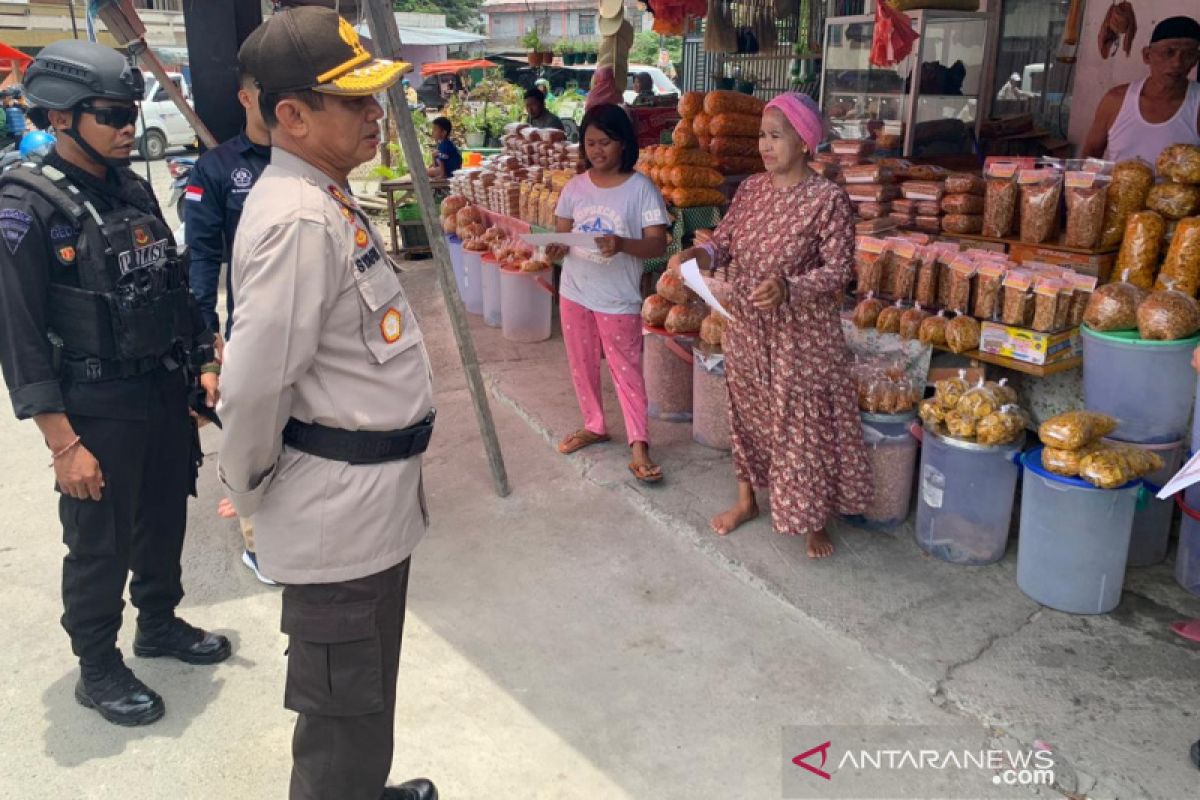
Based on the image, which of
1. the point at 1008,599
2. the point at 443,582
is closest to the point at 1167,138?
the point at 1008,599

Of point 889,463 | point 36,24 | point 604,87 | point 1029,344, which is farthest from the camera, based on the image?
point 36,24

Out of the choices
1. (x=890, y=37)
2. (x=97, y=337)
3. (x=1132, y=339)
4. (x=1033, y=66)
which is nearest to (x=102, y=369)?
(x=97, y=337)

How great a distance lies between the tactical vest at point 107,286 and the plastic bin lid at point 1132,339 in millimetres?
3120

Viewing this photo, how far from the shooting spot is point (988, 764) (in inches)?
98.3

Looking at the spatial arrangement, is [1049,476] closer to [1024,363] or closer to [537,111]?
[1024,363]

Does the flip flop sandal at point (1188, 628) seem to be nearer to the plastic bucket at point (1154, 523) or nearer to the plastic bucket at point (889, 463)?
the plastic bucket at point (1154, 523)

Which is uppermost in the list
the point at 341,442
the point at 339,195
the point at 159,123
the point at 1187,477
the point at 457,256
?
the point at 159,123

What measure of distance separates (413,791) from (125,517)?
1170mm

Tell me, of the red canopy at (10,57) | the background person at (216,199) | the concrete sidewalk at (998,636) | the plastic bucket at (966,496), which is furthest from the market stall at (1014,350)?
the red canopy at (10,57)

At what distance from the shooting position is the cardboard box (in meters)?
3.45

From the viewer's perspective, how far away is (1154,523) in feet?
11.2

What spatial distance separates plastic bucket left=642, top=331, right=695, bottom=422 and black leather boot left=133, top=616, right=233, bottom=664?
103 inches

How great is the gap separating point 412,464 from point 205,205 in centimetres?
170

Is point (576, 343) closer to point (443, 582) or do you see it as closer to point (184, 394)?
point (443, 582)
